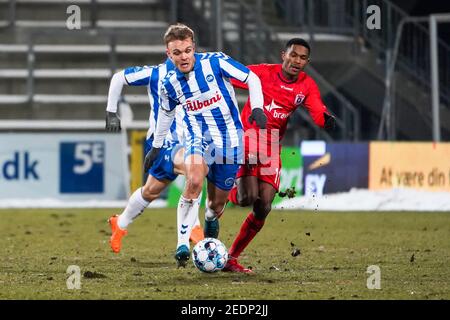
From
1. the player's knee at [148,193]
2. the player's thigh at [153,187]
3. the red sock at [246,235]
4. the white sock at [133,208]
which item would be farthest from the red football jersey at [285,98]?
the white sock at [133,208]

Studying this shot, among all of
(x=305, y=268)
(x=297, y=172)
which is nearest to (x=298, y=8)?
(x=297, y=172)

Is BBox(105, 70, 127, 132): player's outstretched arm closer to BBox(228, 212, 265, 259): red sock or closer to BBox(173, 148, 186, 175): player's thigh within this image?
BBox(173, 148, 186, 175): player's thigh

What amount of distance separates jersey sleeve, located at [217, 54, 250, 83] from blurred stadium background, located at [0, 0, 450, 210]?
8.04 meters

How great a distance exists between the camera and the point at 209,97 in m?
9.39

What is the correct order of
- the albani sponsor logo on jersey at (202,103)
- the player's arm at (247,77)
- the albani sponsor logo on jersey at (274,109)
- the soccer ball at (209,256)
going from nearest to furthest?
the soccer ball at (209,256) < the player's arm at (247,77) < the albani sponsor logo on jersey at (202,103) < the albani sponsor logo on jersey at (274,109)

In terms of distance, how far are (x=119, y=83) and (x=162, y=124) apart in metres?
0.50

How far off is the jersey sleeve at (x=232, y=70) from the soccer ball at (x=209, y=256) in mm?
1268

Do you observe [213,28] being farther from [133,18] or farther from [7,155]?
[7,155]

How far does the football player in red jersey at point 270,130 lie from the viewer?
966cm

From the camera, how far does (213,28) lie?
20875mm

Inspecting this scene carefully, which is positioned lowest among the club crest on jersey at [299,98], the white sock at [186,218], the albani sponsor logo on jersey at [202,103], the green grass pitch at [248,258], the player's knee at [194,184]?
the green grass pitch at [248,258]

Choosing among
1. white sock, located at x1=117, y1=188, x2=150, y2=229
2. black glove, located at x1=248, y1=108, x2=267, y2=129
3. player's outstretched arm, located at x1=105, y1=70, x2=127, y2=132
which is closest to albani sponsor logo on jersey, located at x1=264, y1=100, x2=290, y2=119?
black glove, located at x1=248, y1=108, x2=267, y2=129

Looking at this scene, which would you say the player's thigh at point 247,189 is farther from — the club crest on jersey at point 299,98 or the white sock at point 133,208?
the white sock at point 133,208
